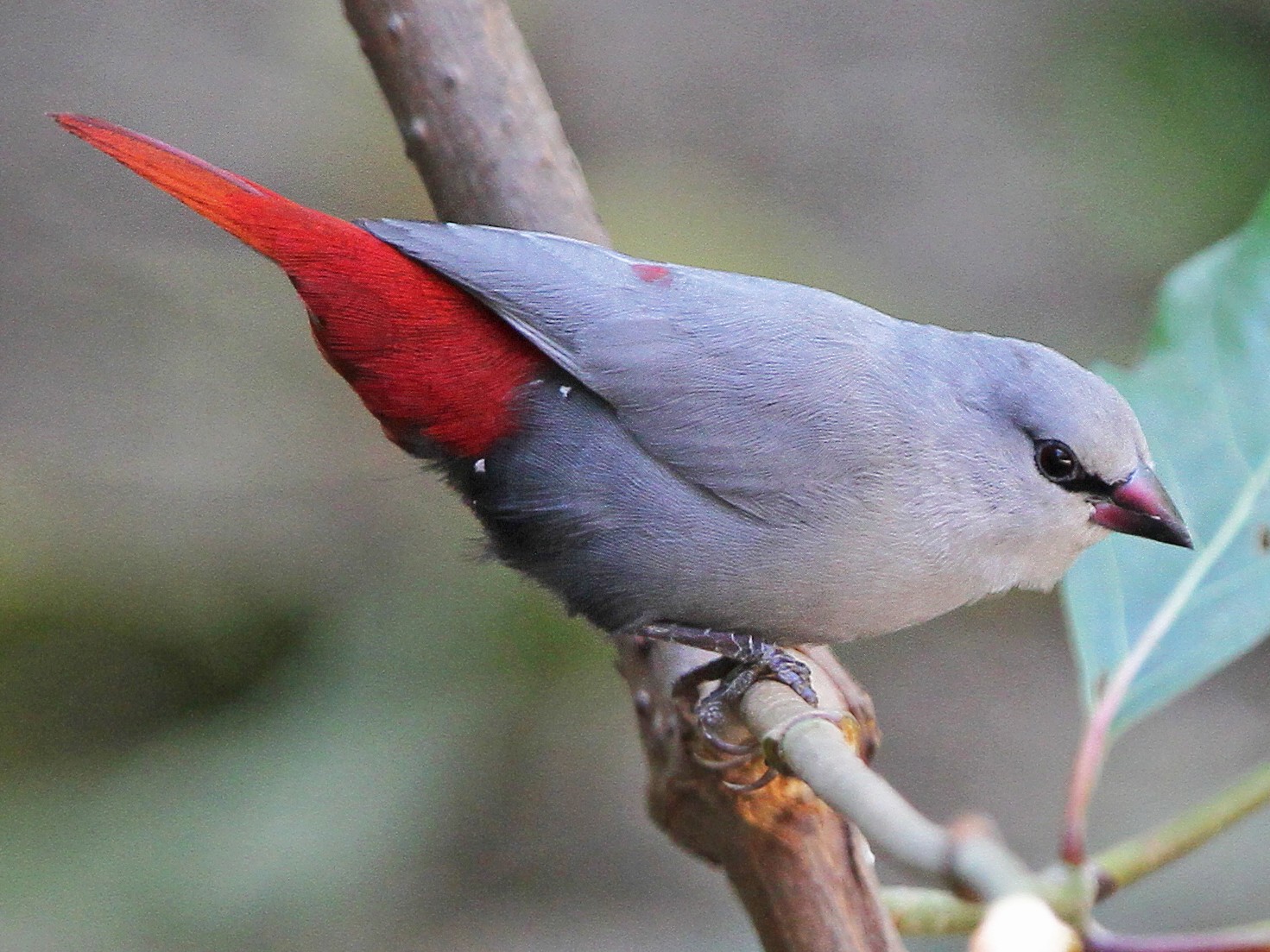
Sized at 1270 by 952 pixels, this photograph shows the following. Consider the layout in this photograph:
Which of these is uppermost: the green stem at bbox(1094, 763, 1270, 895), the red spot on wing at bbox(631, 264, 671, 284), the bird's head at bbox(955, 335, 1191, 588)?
the red spot on wing at bbox(631, 264, 671, 284)

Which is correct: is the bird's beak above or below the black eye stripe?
below

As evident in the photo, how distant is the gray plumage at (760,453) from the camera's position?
6.74 ft

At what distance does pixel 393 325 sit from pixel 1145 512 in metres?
1.18

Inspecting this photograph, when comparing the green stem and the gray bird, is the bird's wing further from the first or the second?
the green stem

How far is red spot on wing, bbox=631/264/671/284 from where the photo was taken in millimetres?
2221

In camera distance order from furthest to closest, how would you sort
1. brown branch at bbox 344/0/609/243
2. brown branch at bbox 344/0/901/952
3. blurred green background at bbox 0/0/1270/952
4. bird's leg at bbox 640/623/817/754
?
blurred green background at bbox 0/0/1270/952 → brown branch at bbox 344/0/609/243 → bird's leg at bbox 640/623/817/754 → brown branch at bbox 344/0/901/952

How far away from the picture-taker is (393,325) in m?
2.14

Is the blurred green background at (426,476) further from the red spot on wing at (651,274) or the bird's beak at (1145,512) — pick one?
the bird's beak at (1145,512)

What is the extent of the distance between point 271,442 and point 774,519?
7.19ft

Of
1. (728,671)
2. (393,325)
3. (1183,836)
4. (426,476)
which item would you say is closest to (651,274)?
(393,325)

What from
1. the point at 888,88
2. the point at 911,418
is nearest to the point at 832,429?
the point at 911,418

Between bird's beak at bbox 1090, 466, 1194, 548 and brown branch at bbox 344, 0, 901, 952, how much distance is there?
49 centimetres

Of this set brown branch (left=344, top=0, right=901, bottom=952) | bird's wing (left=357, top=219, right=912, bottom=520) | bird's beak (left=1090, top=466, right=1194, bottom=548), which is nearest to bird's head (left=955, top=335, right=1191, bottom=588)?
bird's beak (left=1090, top=466, right=1194, bottom=548)

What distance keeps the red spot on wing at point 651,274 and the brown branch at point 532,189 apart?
163mm
